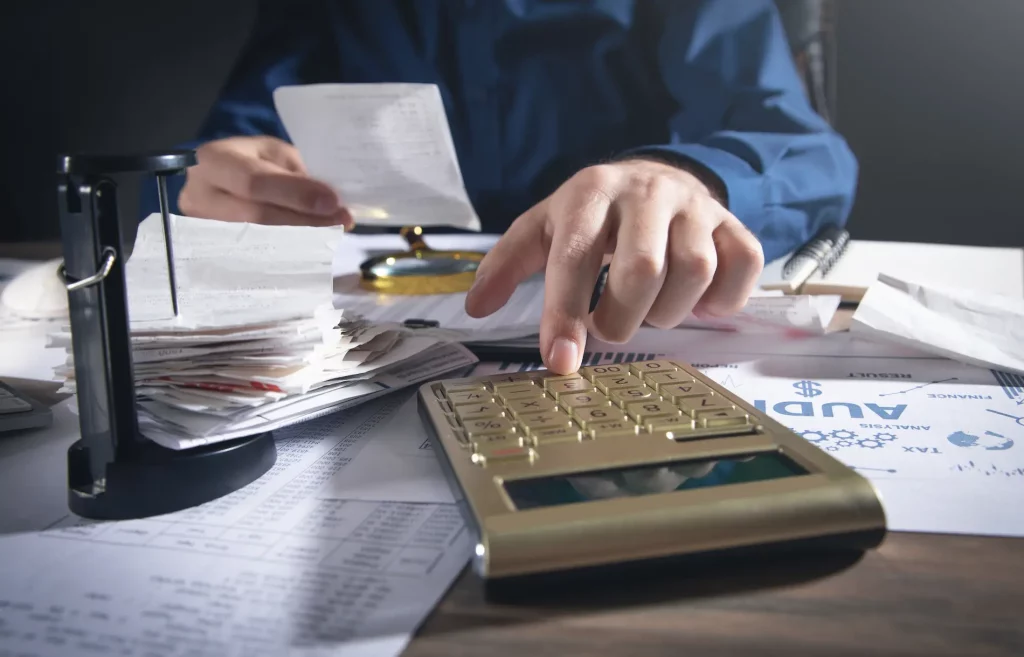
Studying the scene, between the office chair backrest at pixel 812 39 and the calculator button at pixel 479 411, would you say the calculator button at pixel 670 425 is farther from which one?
the office chair backrest at pixel 812 39

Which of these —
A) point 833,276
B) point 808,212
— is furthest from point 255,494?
point 808,212

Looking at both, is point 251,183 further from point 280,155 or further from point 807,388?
point 807,388

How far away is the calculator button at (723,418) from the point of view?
1.28ft

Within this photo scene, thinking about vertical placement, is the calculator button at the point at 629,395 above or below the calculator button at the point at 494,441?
below

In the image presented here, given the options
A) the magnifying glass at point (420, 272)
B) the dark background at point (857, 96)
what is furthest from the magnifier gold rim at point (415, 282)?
the dark background at point (857, 96)

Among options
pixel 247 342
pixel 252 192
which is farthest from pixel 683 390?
pixel 252 192

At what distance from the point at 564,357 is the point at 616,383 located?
38 millimetres

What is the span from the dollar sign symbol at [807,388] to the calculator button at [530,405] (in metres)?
0.20

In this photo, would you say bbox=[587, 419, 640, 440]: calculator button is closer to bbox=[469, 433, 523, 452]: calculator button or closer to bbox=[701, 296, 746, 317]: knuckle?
bbox=[469, 433, 523, 452]: calculator button

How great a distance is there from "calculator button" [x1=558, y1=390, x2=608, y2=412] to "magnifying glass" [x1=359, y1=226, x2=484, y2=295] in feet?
1.38

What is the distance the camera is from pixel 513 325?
26.0 inches

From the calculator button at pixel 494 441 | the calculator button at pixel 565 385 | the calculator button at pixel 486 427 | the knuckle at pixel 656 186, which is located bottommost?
the calculator button at pixel 565 385

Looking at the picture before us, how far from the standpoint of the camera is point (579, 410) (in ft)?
1.35

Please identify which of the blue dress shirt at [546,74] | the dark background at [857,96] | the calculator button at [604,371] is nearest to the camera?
the calculator button at [604,371]
